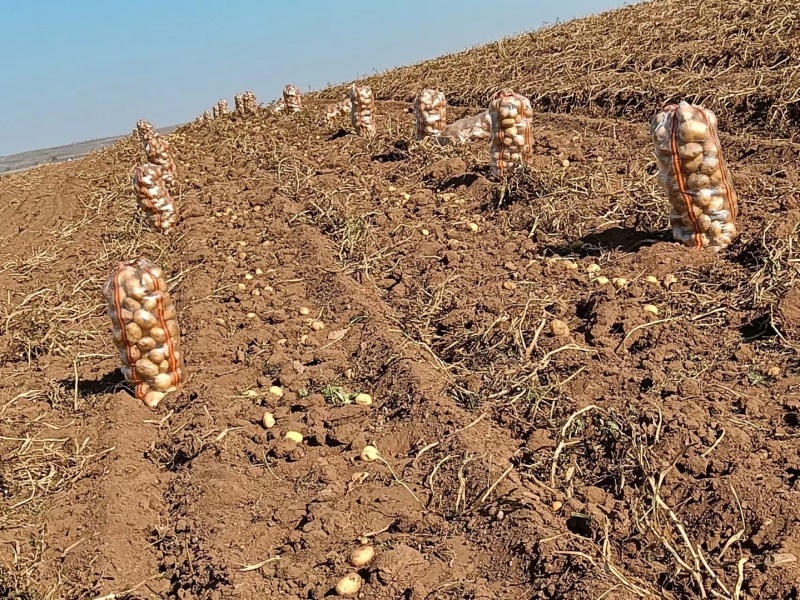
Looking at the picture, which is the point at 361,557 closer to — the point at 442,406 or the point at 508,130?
the point at 442,406

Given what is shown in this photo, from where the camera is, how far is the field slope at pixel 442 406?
2287 mm

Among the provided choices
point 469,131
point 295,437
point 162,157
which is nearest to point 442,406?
point 295,437

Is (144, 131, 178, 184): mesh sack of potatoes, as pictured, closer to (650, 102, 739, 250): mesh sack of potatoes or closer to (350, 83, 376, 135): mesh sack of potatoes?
(350, 83, 376, 135): mesh sack of potatoes

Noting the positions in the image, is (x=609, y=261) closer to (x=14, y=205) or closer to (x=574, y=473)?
(x=574, y=473)

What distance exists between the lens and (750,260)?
3.91m

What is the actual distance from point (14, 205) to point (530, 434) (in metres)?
10.9

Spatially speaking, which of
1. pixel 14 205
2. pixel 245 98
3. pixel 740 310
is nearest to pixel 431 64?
pixel 245 98

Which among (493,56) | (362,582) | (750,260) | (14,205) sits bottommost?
(362,582)

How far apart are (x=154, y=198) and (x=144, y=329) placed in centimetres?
372

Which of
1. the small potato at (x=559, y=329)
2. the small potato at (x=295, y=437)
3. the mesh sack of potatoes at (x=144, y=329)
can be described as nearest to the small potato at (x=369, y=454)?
the small potato at (x=295, y=437)

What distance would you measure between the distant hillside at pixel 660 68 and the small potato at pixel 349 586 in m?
5.62

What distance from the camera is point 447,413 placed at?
299 cm

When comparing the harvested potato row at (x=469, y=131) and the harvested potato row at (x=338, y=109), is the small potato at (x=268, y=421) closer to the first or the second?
the harvested potato row at (x=469, y=131)

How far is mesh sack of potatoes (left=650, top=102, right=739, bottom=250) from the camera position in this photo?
155 inches
